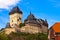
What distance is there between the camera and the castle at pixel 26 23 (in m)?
105

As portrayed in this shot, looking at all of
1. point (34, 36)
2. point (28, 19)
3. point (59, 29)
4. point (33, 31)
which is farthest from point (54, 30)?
point (28, 19)

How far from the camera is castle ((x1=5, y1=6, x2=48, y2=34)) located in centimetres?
10475

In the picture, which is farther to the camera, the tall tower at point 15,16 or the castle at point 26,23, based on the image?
the tall tower at point 15,16

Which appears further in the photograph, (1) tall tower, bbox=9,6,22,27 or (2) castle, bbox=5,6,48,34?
(1) tall tower, bbox=9,6,22,27

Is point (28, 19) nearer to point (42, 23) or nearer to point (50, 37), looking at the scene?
point (42, 23)

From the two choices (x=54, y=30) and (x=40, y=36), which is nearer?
(x=54, y=30)

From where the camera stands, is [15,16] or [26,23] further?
[15,16]

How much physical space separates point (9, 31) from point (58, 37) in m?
46.5

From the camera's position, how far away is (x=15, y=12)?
400 ft

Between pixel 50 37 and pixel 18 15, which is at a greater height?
pixel 18 15

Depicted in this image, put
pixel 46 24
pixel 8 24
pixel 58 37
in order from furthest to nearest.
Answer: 1. pixel 8 24
2. pixel 46 24
3. pixel 58 37

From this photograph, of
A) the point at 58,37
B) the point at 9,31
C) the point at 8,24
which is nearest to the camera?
the point at 58,37

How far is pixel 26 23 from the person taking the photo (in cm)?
11056

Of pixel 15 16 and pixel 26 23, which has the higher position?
pixel 15 16
